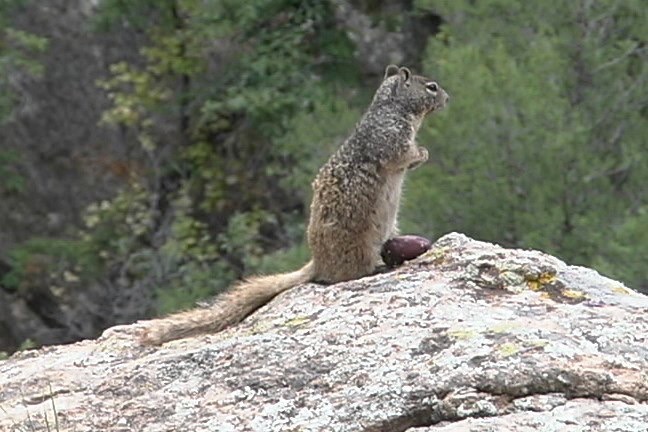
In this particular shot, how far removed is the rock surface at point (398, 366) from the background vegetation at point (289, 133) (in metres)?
6.51

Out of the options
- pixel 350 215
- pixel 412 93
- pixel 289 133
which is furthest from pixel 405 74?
pixel 289 133

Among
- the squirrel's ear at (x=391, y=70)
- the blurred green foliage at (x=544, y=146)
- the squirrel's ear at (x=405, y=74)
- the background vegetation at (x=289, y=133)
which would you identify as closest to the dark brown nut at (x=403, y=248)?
the squirrel's ear at (x=405, y=74)

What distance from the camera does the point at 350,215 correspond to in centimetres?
539

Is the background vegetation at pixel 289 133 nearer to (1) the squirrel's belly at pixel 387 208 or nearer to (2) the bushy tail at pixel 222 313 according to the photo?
(1) the squirrel's belly at pixel 387 208

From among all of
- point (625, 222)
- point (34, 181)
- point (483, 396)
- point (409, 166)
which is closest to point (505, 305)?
point (483, 396)

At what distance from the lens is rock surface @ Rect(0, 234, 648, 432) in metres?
Answer: 3.48

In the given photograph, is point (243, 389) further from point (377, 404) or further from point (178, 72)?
point (178, 72)

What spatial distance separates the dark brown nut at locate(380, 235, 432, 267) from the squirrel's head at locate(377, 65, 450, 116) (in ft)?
4.27

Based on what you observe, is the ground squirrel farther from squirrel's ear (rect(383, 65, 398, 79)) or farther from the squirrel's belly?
squirrel's ear (rect(383, 65, 398, 79))

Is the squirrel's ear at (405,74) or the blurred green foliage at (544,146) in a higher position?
the squirrel's ear at (405,74)

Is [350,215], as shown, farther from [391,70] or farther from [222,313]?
[391,70]

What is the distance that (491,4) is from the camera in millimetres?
12555

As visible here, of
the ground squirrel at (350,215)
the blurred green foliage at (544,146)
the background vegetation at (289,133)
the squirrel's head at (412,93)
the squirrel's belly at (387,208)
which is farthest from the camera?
the background vegetation at (289,133)

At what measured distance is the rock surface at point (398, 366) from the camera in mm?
3482
